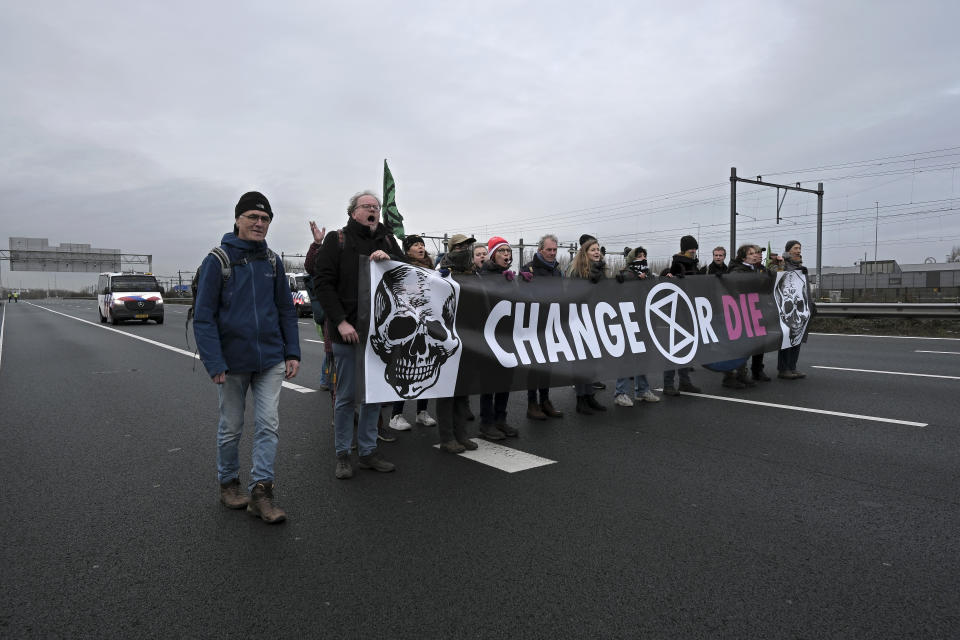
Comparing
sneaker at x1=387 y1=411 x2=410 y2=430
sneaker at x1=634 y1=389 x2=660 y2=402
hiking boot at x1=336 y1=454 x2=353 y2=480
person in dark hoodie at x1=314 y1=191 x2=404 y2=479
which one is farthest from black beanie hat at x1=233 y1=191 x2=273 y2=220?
sneaker at x1=634 y1=389 x2=660 y2=402

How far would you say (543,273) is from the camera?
6832mm

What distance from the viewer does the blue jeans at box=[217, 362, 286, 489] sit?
388 centimetres

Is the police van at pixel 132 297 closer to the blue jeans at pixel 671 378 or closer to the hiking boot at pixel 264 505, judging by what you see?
the blue jeans at pixel 671 378

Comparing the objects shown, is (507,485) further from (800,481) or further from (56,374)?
(56,374)

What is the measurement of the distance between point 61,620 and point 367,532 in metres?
1.48

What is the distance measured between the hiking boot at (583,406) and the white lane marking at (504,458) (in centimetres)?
159

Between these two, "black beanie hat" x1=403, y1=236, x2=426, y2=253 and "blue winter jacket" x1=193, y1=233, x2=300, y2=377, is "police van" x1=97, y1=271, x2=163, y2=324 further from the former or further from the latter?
"blue winter jacket" x1=193, y1=233, x2=300, y2=377

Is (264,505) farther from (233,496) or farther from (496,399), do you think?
(496,399)

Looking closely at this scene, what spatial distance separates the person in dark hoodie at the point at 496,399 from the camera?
232 inches

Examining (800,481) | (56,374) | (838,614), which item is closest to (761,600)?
(838,614)

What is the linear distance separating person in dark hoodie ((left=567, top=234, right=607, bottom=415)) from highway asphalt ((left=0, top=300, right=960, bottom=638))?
410mm

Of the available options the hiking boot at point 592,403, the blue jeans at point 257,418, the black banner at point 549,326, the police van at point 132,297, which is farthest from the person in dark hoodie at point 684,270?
the police van at point 132,297

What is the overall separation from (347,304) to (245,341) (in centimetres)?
103

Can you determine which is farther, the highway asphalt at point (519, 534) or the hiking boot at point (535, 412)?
the hiking boot at point (535, 412)
